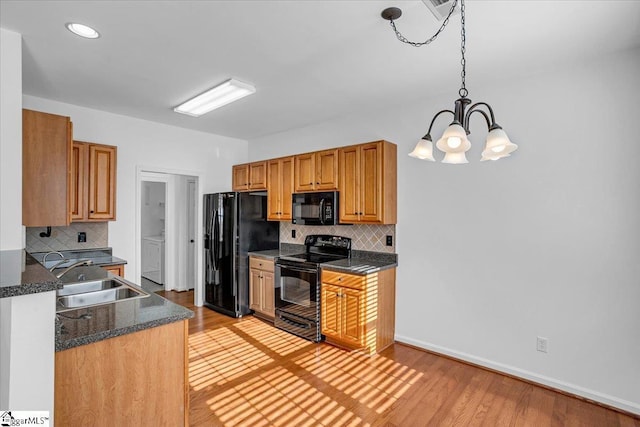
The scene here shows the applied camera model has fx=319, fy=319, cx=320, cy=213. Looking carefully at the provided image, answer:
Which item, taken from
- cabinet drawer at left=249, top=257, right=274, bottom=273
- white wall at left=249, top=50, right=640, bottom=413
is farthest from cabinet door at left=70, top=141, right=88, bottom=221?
white wall at left=249, top=50, right=640, bottom=413

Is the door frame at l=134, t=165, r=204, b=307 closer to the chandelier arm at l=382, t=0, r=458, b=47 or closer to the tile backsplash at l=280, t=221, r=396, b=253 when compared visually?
the tile backsplash at l=280, t=221, r=396, b=253

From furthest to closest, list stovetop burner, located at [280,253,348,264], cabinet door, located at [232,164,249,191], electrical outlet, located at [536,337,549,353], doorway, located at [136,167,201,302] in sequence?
1. doorway, located at [136,167,201,302]
2. cabinet door, located at [232,164,249,191]
3. stovetop burner, located at [280,253,348,264]
4. electrical outlet, located at [536,337,549,353]

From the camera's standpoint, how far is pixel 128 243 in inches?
158

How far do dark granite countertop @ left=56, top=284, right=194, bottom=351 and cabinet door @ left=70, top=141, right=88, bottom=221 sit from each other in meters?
2.11

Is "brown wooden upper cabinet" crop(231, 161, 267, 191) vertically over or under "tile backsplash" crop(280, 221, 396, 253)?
over

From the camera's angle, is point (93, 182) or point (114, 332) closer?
point (114, 332)

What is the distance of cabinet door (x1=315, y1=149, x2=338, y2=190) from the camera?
368 centimetres

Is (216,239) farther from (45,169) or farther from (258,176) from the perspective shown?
(45,169)

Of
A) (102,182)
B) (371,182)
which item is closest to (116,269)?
(102,182)

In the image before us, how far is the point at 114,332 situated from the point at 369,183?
2568 millimetres

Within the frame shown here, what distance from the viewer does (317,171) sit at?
3861mm

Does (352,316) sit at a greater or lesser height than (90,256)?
lesser

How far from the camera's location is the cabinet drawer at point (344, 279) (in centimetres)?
315

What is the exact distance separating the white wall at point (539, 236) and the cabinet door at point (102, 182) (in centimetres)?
321
